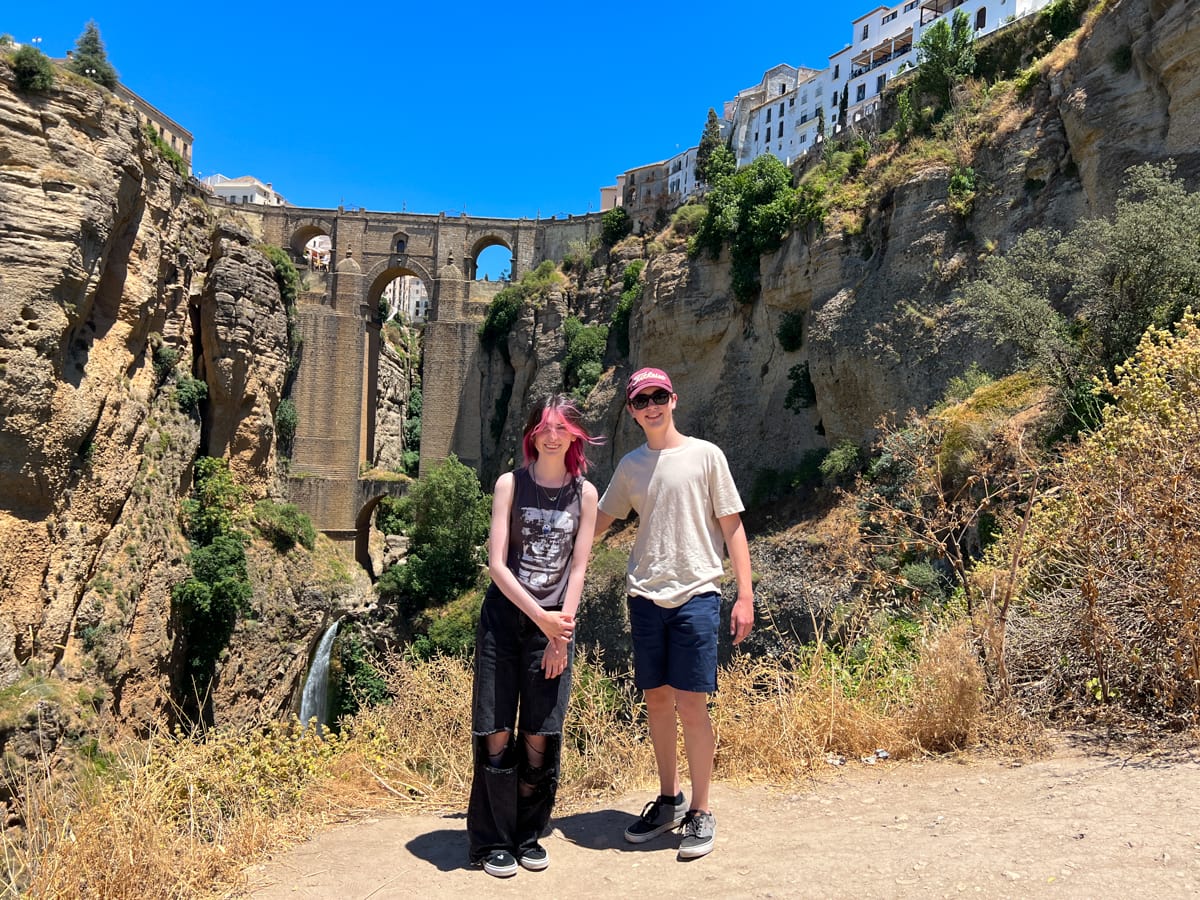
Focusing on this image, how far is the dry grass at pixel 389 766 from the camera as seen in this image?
349 centimetres

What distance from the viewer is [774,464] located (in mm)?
23422

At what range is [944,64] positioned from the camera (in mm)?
22359

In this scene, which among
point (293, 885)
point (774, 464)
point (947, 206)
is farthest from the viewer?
point (774, 464)

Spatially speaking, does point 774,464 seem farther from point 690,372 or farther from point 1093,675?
point 1093,675

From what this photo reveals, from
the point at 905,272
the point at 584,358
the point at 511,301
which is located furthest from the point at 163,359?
the point at 905,272

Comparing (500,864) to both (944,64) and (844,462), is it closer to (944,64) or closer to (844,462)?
(844,462)

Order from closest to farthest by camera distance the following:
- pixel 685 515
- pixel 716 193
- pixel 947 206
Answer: pixel 685 515 → pixel 947 206 → pixel 716 193

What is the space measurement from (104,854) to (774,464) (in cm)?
2119

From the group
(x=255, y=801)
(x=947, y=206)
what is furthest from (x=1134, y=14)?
(x=255, y=801)

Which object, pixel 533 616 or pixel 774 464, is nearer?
pixel 533 616

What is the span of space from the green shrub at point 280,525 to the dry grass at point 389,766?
2021 cm

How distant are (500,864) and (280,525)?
24.3 metres

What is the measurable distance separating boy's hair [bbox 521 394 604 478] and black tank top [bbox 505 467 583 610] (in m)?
A: 0.14

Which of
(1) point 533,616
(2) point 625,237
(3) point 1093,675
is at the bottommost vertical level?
(3) point 1093,675
